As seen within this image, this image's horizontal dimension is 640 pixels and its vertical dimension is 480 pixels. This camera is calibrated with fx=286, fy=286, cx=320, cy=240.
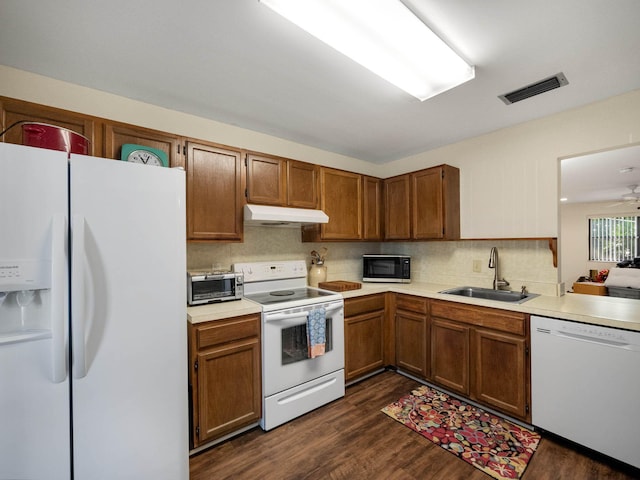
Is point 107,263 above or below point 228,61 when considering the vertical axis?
below

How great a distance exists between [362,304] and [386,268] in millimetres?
723

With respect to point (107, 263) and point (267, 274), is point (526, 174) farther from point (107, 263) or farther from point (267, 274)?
point (107, 263)

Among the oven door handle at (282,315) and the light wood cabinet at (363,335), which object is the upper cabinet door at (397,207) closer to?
the light wood cabinet at (363,335)

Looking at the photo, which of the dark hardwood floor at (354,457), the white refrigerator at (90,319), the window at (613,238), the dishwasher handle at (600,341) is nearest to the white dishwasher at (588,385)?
the dishwasher handle at (600,341)

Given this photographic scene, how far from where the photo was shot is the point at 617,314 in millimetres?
1798

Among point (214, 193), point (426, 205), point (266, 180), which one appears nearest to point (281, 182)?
point (266, 180)

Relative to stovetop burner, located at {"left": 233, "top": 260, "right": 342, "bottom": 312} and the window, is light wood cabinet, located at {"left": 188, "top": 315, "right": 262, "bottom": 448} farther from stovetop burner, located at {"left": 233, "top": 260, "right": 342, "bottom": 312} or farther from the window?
the window

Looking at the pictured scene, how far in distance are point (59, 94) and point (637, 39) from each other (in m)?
3.39

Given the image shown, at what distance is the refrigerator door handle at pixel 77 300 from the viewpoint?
125cm

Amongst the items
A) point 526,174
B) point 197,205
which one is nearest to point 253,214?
point 197,205

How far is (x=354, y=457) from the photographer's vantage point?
182 cm

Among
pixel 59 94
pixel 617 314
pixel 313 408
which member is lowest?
pixel 313 408

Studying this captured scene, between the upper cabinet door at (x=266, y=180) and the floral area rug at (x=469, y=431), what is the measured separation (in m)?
2.01

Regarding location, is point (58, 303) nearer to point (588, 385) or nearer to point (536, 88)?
point (588, 385)
